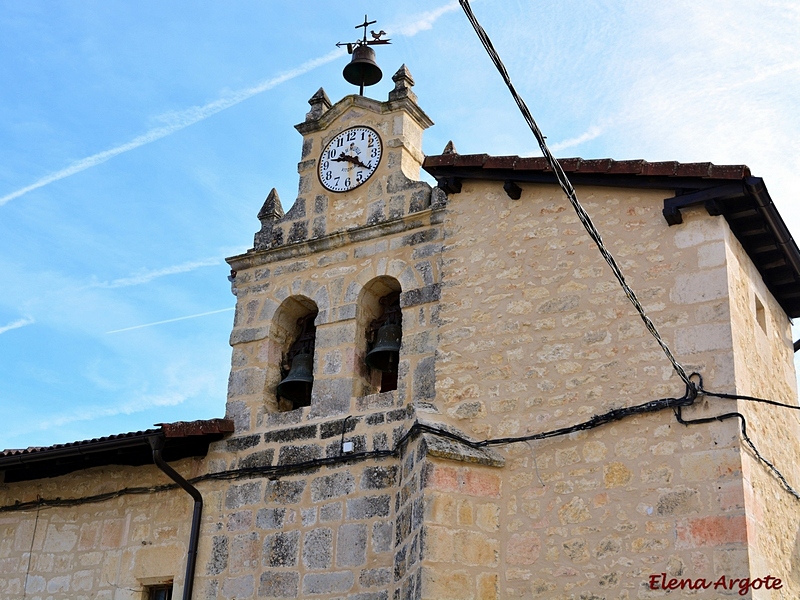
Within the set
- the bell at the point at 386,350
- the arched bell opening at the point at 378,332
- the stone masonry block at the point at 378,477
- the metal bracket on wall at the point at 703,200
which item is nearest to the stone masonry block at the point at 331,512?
the stone masonry block at the point at 378,477

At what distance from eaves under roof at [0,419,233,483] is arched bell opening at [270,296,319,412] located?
0.64 meters

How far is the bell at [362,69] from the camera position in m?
11.7

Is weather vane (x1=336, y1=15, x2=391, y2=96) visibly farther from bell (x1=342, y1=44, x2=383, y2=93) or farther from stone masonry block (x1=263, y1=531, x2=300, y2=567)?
stone masonry block (x1=263, y1=531, x2=300, y2=567)

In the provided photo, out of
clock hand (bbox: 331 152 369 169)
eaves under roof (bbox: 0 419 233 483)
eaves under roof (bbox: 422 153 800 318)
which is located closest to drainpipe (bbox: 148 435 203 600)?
eaves under roof (bbox: 0 419 233 483)

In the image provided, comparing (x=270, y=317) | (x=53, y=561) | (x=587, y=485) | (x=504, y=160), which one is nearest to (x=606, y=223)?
(x=504, y=160)

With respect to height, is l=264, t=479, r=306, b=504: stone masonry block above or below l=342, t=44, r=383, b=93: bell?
below

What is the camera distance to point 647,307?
8.52 m

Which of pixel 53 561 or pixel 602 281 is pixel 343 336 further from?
pixel 53 561

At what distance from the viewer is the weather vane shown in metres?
11.7

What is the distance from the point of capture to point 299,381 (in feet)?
34.2

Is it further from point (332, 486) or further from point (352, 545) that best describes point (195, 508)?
point (352, 545)

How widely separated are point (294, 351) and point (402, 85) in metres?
2.85

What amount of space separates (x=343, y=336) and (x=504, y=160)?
2191mm

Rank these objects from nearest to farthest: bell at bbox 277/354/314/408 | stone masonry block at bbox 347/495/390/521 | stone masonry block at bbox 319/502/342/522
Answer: stone masonry block at bbox 347/495/390/521 < stone masonry block at bbox 319/502/342/522 < bell at bbox 277/354/314/408
